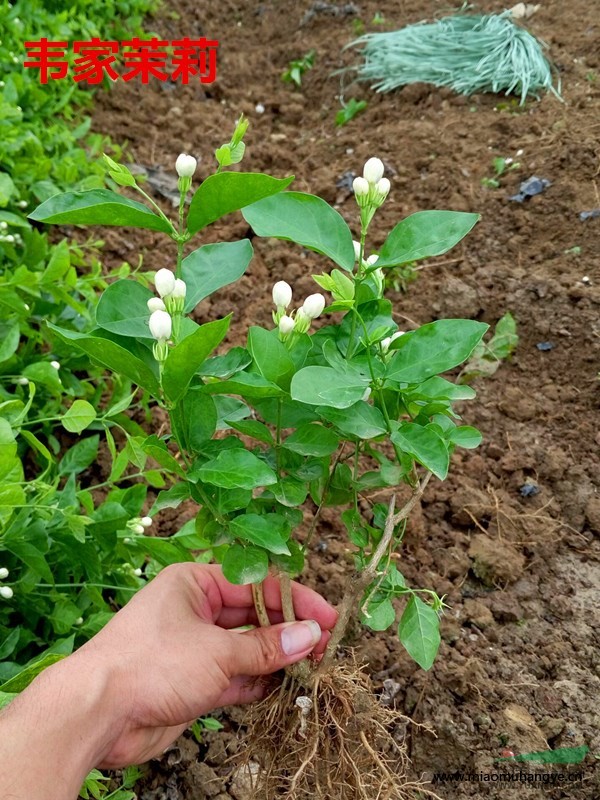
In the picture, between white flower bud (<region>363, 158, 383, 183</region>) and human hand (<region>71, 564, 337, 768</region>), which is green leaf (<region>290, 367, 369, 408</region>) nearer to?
white flower bud (<region>363, 158, 383, 183</region>)

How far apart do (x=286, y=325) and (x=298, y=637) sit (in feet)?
1.90

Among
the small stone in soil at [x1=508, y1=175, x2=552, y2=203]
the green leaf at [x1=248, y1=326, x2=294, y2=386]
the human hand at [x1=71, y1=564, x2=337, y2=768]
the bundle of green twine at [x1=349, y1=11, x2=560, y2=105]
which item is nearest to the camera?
the green leaf at [x1=248, y1=326, x2=294, y2=386]

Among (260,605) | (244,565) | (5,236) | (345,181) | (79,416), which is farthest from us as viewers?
(345,181)

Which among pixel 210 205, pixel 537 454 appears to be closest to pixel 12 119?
pixel 210 205

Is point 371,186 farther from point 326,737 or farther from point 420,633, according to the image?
point 326,737

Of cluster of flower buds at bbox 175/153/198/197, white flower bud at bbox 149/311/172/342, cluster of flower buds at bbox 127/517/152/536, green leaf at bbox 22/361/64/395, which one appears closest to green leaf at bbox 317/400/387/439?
white flower bud at bbox 149/311/172/342

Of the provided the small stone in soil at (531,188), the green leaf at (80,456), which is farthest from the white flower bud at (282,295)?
the small stone in soil at (531,188)

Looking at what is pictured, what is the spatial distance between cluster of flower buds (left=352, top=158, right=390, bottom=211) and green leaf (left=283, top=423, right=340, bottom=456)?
0.99 feet

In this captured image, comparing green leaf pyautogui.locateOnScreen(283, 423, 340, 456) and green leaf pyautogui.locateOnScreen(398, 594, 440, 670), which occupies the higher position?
green leaf pyautogui.locateOnScreen(283, 423, 340, 456)

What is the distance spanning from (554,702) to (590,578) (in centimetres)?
33

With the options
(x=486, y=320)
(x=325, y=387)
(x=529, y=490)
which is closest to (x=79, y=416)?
(x=325, y=387)

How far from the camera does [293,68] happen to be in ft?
12.7

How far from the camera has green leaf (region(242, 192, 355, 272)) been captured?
878mm

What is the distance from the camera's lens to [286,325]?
89 centimetres
